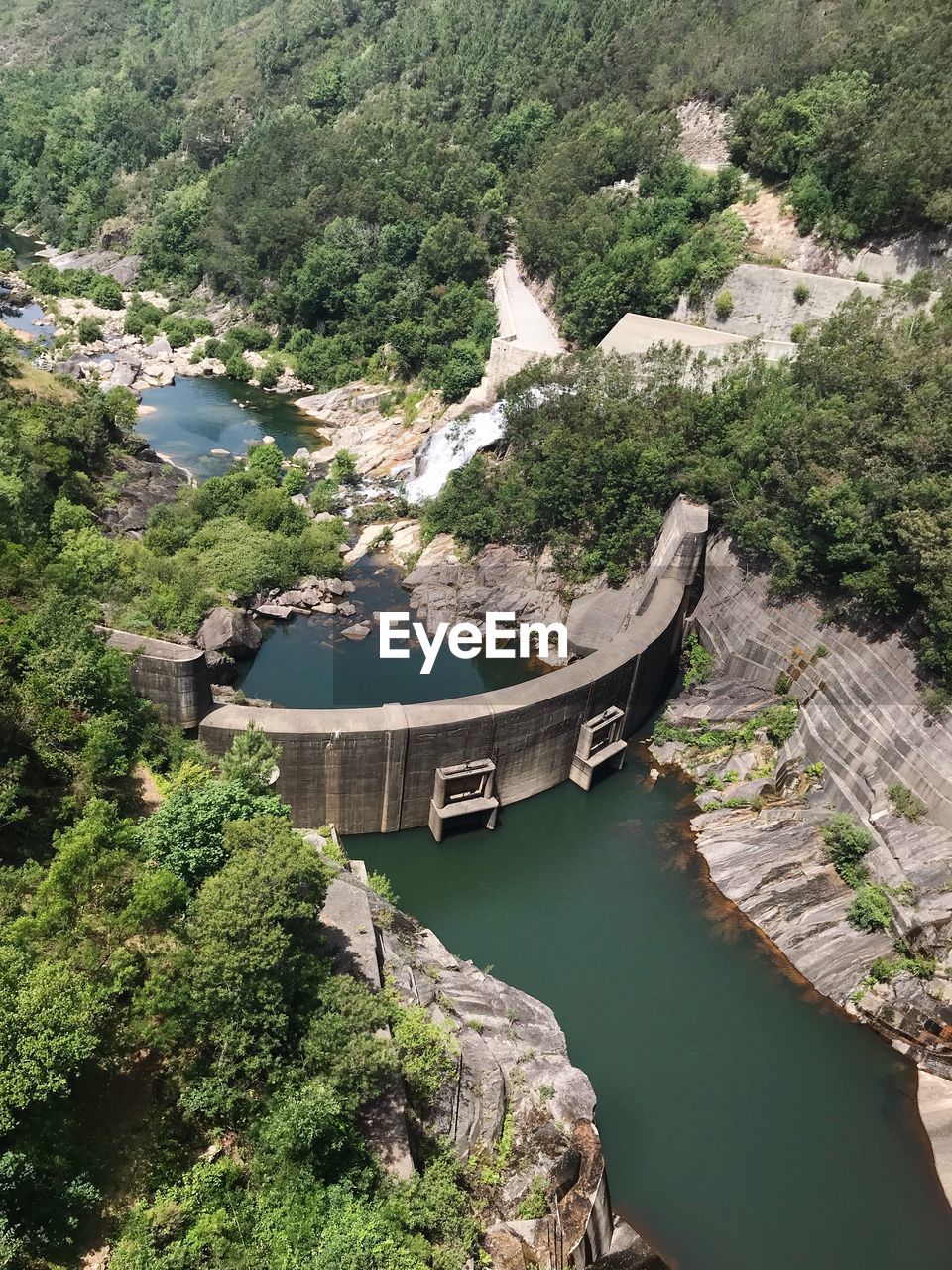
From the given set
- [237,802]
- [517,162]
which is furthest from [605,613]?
[517,162]

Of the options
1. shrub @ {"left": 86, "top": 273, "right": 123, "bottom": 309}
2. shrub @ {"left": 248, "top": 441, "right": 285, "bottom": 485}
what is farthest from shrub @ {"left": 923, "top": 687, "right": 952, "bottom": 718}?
shrub @ {"left": 86, "top": 273, "right": 123, "bottom": 309}

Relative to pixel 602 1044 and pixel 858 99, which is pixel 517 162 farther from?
pixel 602 1044

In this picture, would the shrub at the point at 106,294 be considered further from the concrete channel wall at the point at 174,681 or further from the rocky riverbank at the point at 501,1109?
the rocky riverbank at the point at 501,1109

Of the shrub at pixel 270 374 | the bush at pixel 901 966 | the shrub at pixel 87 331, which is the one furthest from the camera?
the shrub at pixel 87 331

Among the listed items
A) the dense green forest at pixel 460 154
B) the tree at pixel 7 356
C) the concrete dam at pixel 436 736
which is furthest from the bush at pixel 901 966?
the tree at pixel 7 356

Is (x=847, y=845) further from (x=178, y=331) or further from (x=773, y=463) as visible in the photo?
(x=178, y=331)
